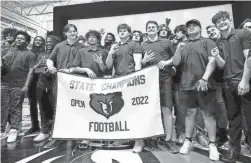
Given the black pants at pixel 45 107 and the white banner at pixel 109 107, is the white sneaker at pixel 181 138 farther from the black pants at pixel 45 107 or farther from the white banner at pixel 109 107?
the black pants at pixel 45 107

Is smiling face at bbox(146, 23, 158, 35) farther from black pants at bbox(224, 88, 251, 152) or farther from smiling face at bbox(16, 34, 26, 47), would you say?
smiling face at bbox(16, 34, 26, 47)

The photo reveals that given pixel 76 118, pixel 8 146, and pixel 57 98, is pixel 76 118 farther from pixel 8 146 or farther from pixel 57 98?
pixel 8 146

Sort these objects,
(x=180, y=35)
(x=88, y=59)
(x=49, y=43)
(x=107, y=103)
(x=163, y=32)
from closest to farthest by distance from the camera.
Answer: (x=107, y=103)
(x=88, y=59)
(x=180, y=35)
(x=49, y=43)
(x=163, y=32)

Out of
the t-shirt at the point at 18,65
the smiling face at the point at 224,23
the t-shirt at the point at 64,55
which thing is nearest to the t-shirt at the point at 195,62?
the smiling face at the point at 224,23

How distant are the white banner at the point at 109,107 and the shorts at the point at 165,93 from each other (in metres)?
0.15

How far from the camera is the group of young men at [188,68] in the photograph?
2.09 meters

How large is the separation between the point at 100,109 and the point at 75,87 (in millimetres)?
436

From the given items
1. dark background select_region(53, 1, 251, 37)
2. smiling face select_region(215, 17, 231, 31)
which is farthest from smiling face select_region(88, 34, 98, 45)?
dark background select_region(53, 1, 251, 37)

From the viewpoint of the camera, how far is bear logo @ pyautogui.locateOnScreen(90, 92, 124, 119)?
98.9 inches

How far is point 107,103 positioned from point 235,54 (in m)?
1.52

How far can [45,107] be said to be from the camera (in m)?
3.19

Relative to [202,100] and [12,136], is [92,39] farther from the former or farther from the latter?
[12,136]

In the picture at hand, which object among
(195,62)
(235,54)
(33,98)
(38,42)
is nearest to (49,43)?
(38,42)

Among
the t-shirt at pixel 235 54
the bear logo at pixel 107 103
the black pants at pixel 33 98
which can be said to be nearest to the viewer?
the t-shirt at pixel 235 54
